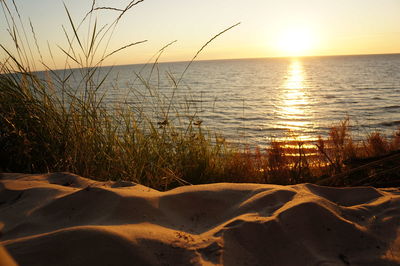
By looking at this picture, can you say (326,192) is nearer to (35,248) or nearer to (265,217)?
(265,217)

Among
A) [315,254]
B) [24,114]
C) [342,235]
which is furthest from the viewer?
[24,114]

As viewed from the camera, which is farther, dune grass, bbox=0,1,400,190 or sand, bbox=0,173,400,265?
dune grass, bbox=0,1,400,190

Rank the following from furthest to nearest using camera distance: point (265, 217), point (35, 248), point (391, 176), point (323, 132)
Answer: point (323, 132)
point (391, 176)
point (265, 217)
point (35, 248)

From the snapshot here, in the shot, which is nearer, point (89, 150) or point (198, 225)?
point (198, 225)

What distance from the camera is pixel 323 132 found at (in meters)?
Result: 13.2

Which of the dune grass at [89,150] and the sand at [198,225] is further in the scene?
the dune grass at [89,150]

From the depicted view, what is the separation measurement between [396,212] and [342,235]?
0.43 meters

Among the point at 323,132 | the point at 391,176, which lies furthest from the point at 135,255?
the point at 323,132

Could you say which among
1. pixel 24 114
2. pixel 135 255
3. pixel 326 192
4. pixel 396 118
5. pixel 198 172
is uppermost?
pixel 24 114

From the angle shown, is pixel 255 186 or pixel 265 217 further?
pixel 255 186

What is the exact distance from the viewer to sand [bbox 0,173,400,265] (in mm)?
1319

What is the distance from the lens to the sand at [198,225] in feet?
4.33

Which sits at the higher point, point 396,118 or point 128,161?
point 128,161

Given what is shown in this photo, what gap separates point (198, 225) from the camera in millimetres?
1710
